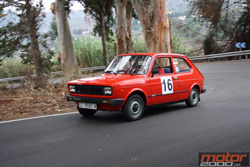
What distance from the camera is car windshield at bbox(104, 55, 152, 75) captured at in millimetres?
8156

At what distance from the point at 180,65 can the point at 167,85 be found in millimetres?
1148

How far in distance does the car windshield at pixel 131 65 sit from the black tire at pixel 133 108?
82cm

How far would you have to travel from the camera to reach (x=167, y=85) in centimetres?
843

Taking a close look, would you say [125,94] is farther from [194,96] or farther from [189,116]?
[194,96]

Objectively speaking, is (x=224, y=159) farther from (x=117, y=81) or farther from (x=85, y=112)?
(x=85, y=112)

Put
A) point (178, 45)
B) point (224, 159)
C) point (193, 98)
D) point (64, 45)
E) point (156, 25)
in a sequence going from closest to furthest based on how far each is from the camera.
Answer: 1. point (224, 159)
2. point (193, 98)
3. point (64, 45)
4. point (156, 25)
5. point (178, 45)

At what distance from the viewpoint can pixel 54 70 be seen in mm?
27922

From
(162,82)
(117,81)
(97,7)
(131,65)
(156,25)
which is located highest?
(97,7)

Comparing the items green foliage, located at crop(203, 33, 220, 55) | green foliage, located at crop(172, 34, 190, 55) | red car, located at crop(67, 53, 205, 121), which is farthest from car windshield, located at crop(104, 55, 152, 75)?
green foliage, located at crop(203, 33, 220, 55)

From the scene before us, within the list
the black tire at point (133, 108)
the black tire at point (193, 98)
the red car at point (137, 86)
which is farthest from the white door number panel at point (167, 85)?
the black tire at point (193, 98)

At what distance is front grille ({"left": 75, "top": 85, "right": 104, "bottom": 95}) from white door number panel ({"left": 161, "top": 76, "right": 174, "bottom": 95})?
6.11ft

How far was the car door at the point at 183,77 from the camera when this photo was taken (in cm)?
892

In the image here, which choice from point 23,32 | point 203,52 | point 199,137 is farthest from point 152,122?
point 203,52

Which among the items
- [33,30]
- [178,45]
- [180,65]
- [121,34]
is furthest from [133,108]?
[178,45]
